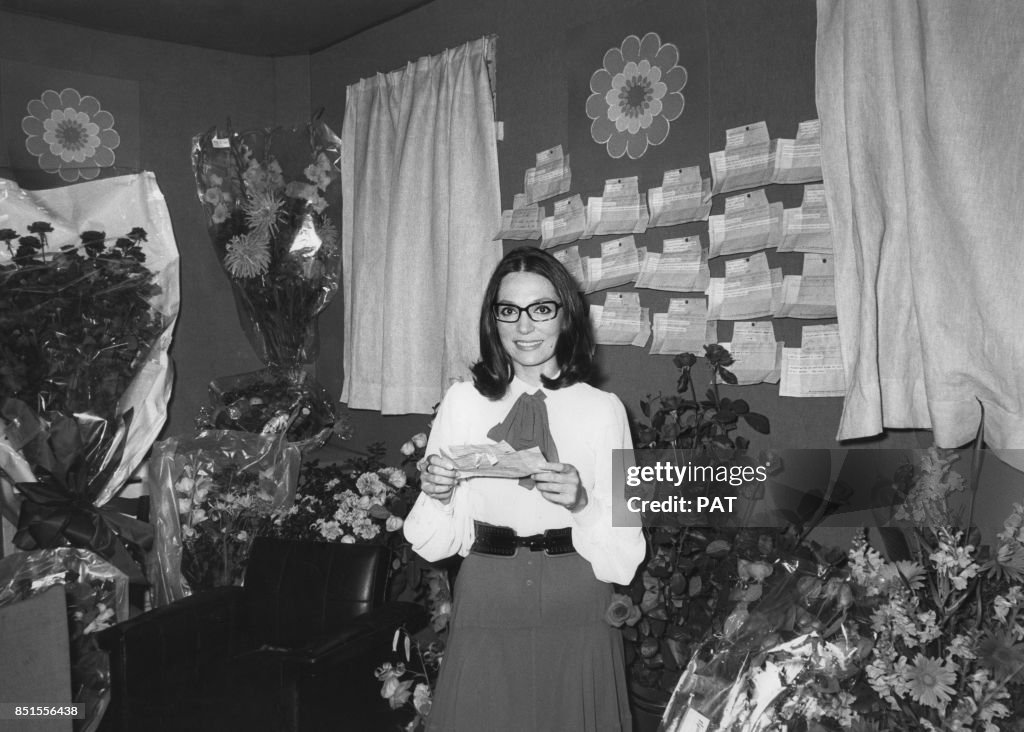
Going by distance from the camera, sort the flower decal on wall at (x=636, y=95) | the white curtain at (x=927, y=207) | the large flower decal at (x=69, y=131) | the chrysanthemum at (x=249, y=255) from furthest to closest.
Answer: the large flower decal at (x=69, y=131), the chrysanthemum at (x=249, y=255), the flower decal on wall at (x=636, y=95), the white curtain at (x=927, y=207)

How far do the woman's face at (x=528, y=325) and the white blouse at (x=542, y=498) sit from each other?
7 cm

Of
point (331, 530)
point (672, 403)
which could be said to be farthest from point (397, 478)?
point (672, 403)

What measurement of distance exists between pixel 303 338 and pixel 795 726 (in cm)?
256

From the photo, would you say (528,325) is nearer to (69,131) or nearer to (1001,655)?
(1001,655)

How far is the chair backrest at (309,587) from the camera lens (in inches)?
89.1

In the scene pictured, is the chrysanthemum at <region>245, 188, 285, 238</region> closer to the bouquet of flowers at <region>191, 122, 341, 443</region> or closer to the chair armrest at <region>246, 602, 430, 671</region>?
the bouquet of flowers at <region>191, 122, 341, 443</region>

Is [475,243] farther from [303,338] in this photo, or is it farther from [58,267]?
[58,267]

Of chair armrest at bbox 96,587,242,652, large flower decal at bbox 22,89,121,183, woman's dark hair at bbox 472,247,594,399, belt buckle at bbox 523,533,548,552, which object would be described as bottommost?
chair armrest at bbox 96,587,242,652

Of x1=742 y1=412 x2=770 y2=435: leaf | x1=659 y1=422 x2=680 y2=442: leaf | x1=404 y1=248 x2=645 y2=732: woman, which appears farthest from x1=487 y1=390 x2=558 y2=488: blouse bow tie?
x1=742 y1=412 x2=770 y2=435: leaf

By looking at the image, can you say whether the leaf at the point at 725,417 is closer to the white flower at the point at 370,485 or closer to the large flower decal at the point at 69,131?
the white flower at the point at 370,485

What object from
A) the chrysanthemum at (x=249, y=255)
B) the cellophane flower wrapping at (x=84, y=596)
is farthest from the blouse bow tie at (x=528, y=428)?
the chrysanthemum at (x=249, y=255)

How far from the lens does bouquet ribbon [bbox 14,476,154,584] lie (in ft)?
7.55

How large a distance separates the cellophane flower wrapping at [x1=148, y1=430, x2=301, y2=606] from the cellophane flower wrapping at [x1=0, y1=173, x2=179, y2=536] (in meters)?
0.26

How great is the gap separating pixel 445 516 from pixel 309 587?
3.57 feet
